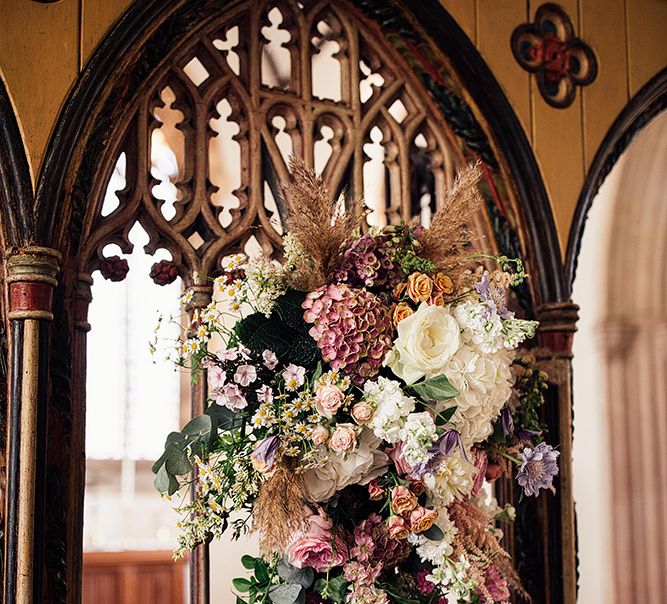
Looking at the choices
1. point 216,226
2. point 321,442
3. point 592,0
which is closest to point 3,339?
point 216,226

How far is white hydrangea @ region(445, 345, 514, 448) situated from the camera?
1932 mm

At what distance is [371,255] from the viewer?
2045 millimetres

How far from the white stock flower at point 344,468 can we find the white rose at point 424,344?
137 mm

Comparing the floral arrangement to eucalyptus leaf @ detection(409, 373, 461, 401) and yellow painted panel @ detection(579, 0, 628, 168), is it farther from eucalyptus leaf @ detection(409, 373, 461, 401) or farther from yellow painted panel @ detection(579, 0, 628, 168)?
yellow painted panel @ detection(579, 0, 628, 168)

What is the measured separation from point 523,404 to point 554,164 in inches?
46.9

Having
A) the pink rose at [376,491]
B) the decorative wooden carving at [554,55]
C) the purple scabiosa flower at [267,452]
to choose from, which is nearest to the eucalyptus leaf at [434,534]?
the pink rose at [376,491]

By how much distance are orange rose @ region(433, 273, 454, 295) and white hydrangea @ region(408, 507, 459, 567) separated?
41cm

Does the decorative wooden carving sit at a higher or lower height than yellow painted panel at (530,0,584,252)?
higher

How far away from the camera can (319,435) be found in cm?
190

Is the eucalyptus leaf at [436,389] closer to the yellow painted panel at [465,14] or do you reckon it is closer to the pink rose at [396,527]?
the pink rose at [396,527]

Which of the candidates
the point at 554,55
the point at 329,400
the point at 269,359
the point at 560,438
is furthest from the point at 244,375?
the point at 554,55

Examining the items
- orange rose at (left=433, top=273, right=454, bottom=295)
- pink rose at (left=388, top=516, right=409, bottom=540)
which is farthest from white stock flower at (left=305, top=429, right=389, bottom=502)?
orange rose at (left=433, top=273, right=454, bottom=295)

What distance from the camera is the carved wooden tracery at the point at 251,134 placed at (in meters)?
2.65

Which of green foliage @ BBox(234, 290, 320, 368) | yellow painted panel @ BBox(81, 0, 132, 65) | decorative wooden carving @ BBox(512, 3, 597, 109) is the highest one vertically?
decorative wooden carving @ BBox(512, 3, 597, 109)
